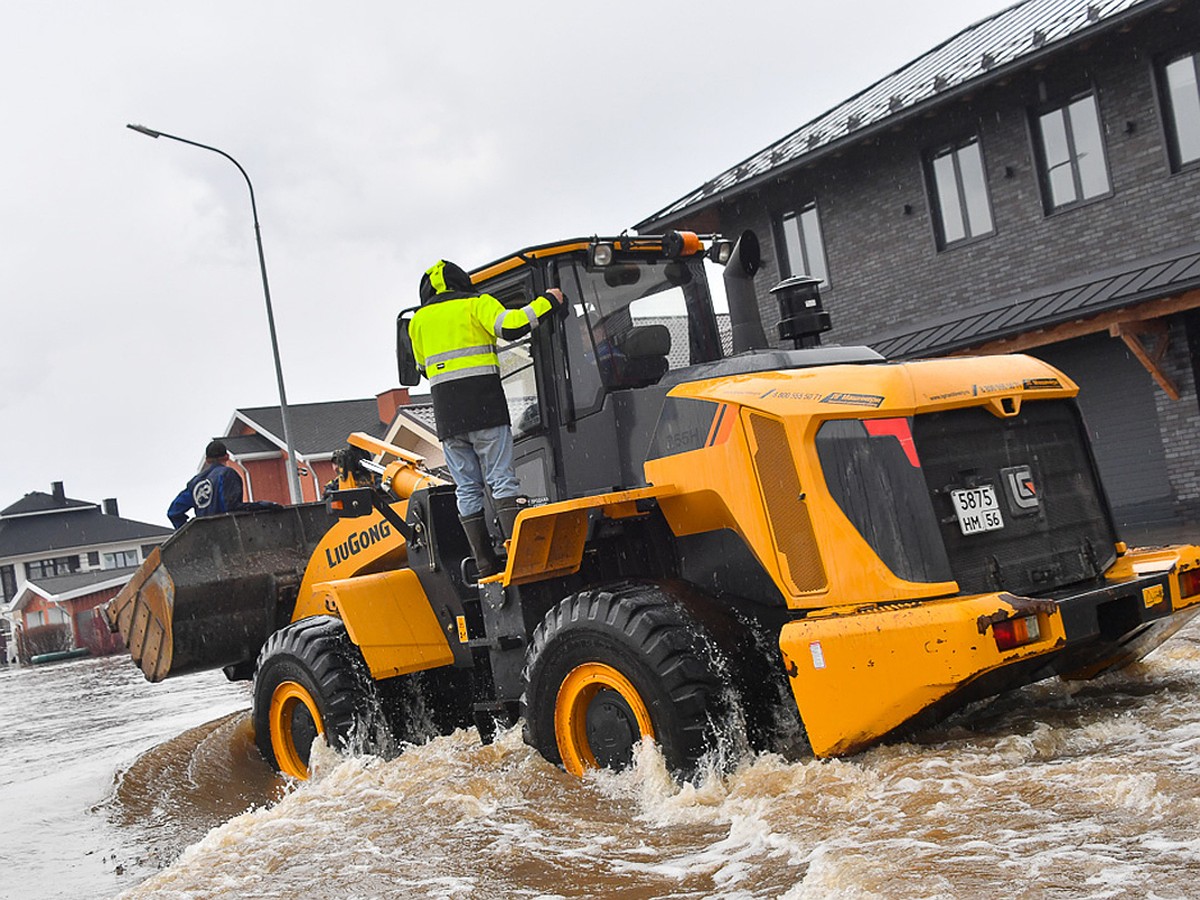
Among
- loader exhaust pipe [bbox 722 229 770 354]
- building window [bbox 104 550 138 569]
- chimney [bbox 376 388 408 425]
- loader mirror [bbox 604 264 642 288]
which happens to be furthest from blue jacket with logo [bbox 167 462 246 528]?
building window [bbox 104 550 138 569]

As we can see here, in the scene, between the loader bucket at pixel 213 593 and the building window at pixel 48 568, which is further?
the building window at pixel 48 568

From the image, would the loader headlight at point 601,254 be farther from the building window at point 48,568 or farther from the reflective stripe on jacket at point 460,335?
the building window at point 48,568

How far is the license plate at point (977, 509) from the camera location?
5750 mm

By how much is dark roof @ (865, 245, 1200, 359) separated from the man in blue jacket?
31.4 ft

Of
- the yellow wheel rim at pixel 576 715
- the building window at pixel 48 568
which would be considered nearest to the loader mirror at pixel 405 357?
the yellow wheel rim at pixel 576 715

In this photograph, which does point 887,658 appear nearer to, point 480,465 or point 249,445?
point 480,465

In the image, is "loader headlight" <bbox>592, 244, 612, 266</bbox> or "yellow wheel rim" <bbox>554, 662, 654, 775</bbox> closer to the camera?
"yellow wheel rim" <bbox>554, 662, 654, 775</bbox>

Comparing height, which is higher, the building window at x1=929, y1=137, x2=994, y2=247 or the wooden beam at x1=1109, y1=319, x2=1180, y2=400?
the building window at x1=929, y1=137, x2=994, y2=247

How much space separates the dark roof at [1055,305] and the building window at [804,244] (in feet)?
7.10

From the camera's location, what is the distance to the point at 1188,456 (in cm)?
1518

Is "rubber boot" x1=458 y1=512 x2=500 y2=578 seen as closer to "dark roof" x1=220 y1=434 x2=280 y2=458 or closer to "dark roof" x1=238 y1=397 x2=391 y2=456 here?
"dark roof" x1=238 y1=397 x2=391 y2=456

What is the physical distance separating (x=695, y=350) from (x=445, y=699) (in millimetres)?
2934

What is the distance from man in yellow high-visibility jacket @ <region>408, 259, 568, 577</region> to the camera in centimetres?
710

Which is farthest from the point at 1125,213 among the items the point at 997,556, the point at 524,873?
the point at 524,873
